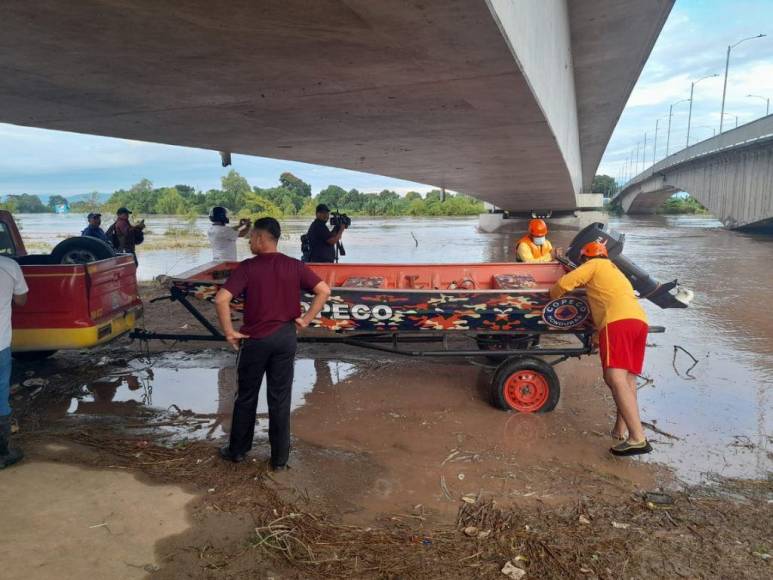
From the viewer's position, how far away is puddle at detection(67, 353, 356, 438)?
15.9ft

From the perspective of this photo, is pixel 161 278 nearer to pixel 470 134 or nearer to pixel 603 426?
pixel 603 426

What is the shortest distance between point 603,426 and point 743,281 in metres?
10.3

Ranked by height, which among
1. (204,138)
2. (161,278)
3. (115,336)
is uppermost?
(204,138)

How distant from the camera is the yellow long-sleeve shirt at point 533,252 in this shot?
643 centimetres

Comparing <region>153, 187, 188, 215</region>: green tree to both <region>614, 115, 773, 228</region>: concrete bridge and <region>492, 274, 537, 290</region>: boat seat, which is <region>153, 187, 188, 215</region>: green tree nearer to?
<region>614, 115, 773, 228</region>: concrete bridge

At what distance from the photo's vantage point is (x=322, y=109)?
7.13 meters

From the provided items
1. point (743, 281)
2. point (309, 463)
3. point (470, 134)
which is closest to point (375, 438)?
point (309, 463)

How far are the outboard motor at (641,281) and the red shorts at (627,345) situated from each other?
3.11ft

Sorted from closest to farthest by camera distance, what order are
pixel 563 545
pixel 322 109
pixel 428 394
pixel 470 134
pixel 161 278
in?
pixel 563 545 < pixel 161 278 < pixel 428 394 < pixel 322 109 < pixel 470 134

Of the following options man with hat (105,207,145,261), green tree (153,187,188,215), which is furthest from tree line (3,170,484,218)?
man with hat (105,207,145,261)

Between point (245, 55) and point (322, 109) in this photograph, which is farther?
point (322, 109)

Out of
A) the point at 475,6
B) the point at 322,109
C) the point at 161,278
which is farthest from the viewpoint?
the point at 322,109

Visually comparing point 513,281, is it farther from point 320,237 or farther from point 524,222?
point 524,222

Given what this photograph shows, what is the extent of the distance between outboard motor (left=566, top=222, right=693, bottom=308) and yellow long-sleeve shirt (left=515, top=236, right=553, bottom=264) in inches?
34.4
